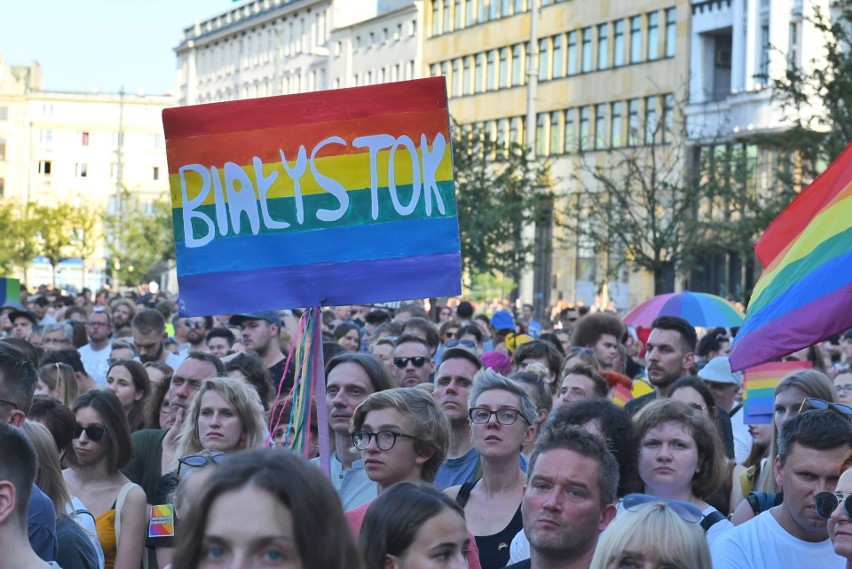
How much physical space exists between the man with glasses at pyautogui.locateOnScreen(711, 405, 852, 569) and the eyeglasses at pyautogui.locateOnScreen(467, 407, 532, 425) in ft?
4.77

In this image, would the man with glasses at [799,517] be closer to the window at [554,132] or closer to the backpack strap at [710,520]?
the backpack strap at [710,520]

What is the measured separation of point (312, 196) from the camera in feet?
24.6

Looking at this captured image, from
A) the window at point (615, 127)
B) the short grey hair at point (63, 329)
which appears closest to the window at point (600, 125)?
the window at point (615, 127)

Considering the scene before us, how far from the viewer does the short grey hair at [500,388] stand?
24.8 ft

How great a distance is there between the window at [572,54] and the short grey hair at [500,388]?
188 ft

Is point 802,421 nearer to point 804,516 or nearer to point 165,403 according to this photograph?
point 804,516

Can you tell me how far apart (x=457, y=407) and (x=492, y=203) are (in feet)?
102

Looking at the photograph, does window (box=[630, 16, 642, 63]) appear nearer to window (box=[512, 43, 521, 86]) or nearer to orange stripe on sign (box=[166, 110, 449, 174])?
window (box=[512, 43, 521, 86])

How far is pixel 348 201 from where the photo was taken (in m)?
7.52

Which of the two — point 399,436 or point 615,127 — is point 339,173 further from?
point 615,127

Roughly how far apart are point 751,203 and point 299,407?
2077 cm

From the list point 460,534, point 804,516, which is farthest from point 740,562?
point 460,534

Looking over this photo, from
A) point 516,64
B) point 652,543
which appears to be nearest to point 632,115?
point 516,64

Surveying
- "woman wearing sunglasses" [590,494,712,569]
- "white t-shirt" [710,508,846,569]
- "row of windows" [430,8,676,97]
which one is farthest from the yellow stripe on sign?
"row of windows" [430,8,676,97]
